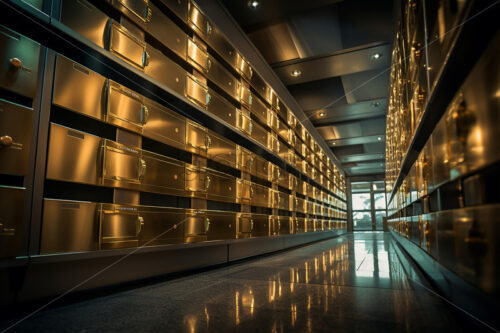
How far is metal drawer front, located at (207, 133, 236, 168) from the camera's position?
8.87ft

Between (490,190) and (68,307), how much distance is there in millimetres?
1671

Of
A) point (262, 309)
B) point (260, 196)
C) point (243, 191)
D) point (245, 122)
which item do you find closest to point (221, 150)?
point (243, 191)

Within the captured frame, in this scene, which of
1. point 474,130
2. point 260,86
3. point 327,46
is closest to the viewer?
point 474,130

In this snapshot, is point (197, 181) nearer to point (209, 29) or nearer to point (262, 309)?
point (262, 309)

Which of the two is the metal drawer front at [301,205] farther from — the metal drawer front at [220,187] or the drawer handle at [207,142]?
the drawer handle at [207,142]

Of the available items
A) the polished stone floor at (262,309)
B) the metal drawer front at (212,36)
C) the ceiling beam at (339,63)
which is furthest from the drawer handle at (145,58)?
the ceiling beam at (339,63)

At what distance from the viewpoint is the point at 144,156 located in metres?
1.93

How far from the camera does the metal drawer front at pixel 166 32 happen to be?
7.03 feet

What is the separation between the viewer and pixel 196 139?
2490 mm

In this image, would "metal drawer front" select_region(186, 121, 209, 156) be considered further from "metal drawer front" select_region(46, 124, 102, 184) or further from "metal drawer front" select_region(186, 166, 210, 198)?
"metal drawer front" select_region(46, 124, 102, 184)

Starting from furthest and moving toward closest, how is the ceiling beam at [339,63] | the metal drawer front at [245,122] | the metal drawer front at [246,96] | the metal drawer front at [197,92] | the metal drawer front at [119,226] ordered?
the ceiling beam at [339,63] < the metal drawer front at [246,96] < the metal drawer front at [245,122] < the metal drawer front at [197,92] < the metal drawer front at [119,226]

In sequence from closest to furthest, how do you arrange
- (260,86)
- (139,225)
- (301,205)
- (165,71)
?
1. (139,225)
2. (165,71)
3. (260,86)
4. (301,205)

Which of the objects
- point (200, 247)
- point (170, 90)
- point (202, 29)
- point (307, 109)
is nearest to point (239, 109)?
point (202, 29)

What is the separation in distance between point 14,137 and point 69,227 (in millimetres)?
478
